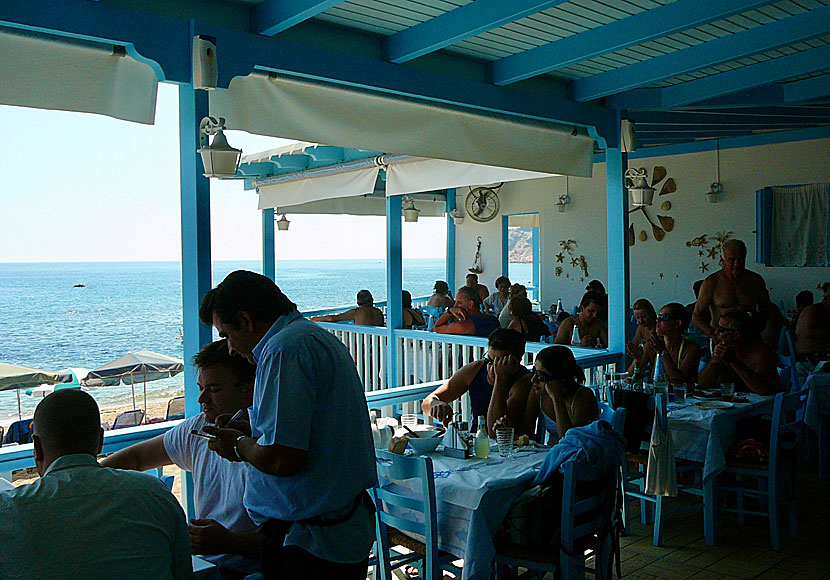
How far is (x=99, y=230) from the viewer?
5103cm

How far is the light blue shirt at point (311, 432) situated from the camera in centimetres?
211

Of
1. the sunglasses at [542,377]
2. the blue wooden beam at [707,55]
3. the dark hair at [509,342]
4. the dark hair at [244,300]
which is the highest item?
the blue wooden beam at [707,55]

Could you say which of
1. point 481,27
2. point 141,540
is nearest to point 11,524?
point 141,540

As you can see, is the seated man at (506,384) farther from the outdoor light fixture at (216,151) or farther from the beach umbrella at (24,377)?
the beach umbrella at (24,377)

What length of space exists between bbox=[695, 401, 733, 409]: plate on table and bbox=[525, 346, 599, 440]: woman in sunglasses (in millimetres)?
1261

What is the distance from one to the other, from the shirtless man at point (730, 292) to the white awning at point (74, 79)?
4.84 meters

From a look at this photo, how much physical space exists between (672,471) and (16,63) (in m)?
3.99

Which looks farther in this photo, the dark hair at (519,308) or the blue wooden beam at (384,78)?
Answer: the dark hair at (519,308)

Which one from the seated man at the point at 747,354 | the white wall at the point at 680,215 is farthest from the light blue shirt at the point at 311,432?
the white wall at the point at 680,215

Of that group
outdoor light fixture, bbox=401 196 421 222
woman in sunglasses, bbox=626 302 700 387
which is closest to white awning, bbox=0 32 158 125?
woman in sunglasses, bbox=626 302 700 387

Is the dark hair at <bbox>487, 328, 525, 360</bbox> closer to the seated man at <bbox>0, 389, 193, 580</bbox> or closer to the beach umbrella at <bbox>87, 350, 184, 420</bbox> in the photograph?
the seated man at <bbox>0, 389, 193, 580</bbox>

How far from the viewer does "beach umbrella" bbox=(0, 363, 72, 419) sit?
10.3 meters

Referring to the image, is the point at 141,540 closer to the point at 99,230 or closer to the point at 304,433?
the point at 304,433

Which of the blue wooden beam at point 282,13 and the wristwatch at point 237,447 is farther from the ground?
the blue wooden beam at point 282,13
